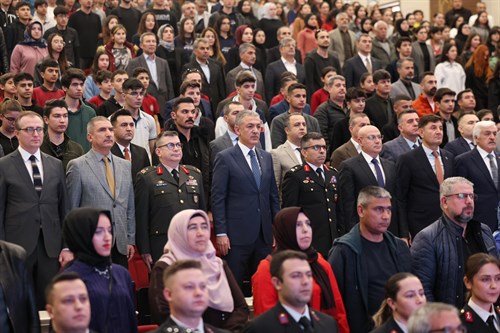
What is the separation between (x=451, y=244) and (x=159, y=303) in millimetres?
2193

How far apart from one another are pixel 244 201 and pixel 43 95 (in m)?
3.25

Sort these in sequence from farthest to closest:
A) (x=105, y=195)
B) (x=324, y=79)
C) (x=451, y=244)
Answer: (x=324, y=79) < (x=105, y=195) < (x=451, y=244)

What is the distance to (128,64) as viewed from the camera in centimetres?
1237

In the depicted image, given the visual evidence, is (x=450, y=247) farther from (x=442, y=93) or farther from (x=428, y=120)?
(x=442, y=93)

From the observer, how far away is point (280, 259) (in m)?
5.84

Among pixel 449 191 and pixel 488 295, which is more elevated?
pixel 449 191

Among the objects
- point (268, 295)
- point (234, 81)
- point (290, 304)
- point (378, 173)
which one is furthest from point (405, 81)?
point (290, 304)

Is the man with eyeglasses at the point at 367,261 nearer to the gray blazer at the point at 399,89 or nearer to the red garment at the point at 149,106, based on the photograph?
the red garment at the point at 149,106

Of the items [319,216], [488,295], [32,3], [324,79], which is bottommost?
[488,295]


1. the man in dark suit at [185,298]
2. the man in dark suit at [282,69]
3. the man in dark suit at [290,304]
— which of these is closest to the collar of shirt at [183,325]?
the man in dark suit at [185,298]

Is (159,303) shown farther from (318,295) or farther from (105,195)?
(105,195)

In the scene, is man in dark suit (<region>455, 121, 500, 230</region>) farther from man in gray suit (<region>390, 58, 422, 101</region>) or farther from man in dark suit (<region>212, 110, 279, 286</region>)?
man in gray suit (<region>390, 58, 422, 101</region>)

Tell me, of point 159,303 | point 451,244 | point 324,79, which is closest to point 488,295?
point 451,244

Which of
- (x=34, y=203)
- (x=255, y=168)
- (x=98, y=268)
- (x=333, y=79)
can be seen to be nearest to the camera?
(x=98, y=268)
